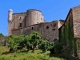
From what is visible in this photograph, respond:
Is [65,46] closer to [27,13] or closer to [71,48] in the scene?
[71,48]

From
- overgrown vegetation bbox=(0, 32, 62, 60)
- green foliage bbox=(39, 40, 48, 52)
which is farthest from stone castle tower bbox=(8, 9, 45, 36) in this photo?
green foliage bbox=(39, 40, 48, 52)

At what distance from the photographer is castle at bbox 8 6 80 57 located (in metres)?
29.7

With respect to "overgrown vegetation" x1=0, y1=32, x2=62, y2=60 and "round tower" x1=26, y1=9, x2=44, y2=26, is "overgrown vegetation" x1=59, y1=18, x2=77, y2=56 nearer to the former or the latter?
"overgrown vegetation" x1=0, y1=32, x2=62, y2=60

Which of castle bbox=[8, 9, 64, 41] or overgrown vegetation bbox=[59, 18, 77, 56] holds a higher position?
castle bbox=[8, 9, 64, 41]

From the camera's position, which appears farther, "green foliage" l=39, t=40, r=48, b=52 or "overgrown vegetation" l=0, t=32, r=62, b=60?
"green foliage" l=39, t=40, r=48, b=52

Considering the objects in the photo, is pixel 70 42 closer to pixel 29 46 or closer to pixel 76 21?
pixel 76 21

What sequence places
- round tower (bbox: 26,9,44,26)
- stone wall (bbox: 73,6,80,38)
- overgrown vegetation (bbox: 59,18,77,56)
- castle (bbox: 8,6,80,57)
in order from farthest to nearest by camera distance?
round tower (bbox: 26,9,44,26), castle (bbox: 8,6,80,57), stone wall (bbox: 73,6,80,38), overgrown vegetation (bbox: 59,18,77,56)

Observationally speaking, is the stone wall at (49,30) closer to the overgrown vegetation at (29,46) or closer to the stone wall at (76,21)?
the overgrown vegetation at (29,46)

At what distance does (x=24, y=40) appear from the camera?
38406 mm

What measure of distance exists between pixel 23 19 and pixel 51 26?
1412 centimetres

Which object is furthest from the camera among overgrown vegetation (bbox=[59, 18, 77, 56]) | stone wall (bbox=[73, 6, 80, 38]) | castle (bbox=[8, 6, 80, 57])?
castle (bbox=[8, 6, 80, 57])

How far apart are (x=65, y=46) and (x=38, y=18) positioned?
29110 mm

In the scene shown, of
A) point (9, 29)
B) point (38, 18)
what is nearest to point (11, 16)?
point (9, 29)

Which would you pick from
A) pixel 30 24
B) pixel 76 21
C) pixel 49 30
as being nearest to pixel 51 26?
pixel 49 30
